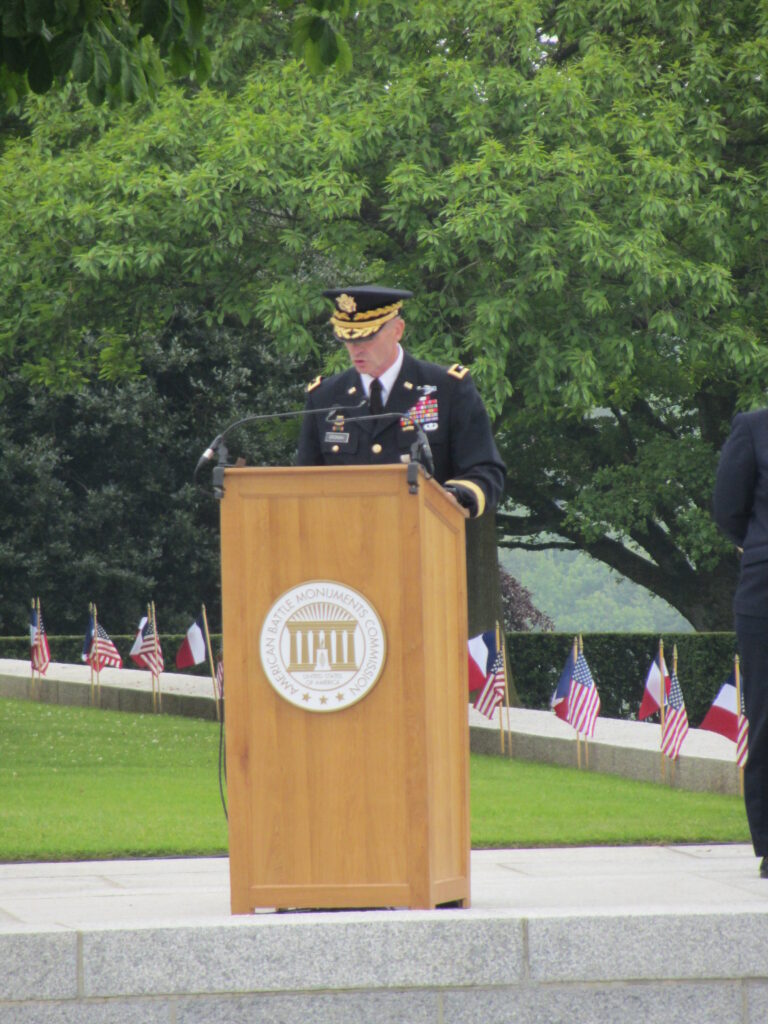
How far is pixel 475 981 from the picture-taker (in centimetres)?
489

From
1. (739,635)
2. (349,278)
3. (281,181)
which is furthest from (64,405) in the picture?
(739,635)

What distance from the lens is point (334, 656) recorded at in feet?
16.7

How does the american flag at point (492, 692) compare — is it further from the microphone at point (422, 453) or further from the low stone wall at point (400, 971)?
the low stone wall at point (400, 971)

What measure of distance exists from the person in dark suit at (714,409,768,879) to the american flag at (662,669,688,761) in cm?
508

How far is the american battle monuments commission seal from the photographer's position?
16.7 feet

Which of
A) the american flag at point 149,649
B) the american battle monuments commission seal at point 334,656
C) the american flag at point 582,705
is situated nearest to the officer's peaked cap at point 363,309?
the american battle monuments commission seal at point 334,656

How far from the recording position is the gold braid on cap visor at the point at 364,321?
228 inches

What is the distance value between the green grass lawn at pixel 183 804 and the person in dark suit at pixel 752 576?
2409 millimetres

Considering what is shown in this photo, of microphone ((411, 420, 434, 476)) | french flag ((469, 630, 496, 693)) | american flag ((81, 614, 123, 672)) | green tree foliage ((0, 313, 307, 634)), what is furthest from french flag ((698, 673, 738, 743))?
green tree foliage ((0, 313, 307, 634))

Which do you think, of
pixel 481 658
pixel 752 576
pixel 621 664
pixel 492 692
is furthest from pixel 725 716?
pixel 621 664

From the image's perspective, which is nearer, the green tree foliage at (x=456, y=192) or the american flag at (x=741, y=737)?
the american flag at (x=741, y=737)

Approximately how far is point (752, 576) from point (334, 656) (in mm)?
2185

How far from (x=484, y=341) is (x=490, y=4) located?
377 cm

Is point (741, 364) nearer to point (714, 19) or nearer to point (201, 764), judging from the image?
point (714, 19)
